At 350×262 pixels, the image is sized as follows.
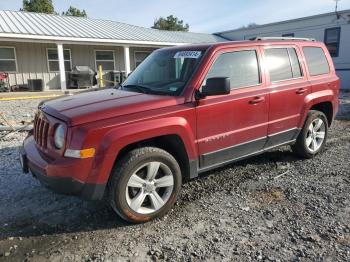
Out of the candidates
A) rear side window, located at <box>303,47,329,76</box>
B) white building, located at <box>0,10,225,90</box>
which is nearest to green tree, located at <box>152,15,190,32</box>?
white building, located at <box>0,10,225,90</box>

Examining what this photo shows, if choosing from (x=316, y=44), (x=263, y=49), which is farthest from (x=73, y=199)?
(x=316, y=44)

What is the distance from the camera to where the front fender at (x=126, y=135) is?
3.27 meters

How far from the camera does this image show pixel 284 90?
190 inches

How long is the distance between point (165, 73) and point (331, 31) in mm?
18367

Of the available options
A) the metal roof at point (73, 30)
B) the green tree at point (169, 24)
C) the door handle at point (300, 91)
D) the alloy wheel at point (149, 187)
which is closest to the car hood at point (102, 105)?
the alloy wheel at point (149, 187)

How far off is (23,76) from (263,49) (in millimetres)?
15747

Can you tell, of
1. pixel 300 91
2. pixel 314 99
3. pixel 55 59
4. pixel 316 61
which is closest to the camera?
pixel 300 91

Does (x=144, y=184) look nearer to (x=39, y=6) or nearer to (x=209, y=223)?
(x=209, y=223)

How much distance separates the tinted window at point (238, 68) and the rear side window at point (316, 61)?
132 cm

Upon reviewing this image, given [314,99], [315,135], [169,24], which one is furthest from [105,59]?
[169,24]

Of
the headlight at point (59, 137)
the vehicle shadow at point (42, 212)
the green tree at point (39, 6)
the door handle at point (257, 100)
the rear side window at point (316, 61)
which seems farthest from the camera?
the green tree at point (39, 6)

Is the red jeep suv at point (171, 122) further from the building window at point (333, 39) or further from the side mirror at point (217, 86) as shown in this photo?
the building window at point (333, 39)

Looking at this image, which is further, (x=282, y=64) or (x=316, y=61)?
(x=316, y=61)

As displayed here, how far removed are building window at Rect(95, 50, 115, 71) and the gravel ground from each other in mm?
15627
